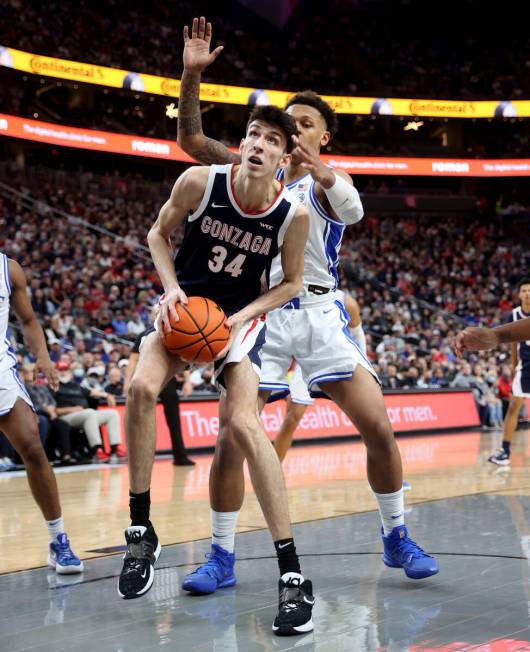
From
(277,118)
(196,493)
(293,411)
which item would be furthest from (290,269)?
(196,493)

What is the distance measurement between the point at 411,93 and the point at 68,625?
33.3 meters

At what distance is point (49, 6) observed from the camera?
2831cm

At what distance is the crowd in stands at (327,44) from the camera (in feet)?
95.5

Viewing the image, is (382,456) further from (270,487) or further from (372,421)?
(270,487)

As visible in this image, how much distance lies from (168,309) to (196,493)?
4.74m

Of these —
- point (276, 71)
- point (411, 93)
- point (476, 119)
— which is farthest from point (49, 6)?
point (476, 119)

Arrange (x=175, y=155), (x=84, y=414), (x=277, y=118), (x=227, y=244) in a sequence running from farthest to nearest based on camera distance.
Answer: (x=175, y=155) → (x=84, y=414) → (x=227, y=244) → (x=277, y=118)

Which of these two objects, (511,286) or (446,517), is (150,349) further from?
(511,286)

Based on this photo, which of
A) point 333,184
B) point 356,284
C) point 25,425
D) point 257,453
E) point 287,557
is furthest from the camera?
point 356,284

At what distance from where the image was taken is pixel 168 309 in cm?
386

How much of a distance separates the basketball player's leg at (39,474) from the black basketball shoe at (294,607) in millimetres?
1587

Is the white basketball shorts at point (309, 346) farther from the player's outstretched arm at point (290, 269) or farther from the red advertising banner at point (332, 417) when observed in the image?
the red advertising banner at point (332, 417)

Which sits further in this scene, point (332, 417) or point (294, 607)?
Answer: point (332, 417)

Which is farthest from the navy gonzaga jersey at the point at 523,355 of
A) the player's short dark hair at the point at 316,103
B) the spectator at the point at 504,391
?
the spectator at the point at 504,391
